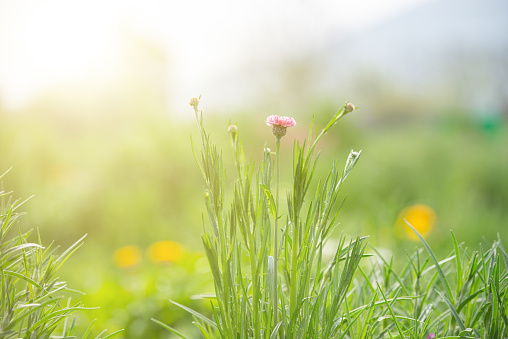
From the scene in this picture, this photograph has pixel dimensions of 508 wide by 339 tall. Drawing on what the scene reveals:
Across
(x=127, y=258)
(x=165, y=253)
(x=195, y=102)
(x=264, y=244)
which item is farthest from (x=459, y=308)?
(x=127, y=258)

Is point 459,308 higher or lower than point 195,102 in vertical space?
lower

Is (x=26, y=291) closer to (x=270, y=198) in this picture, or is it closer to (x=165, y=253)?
(x=270, y=198)

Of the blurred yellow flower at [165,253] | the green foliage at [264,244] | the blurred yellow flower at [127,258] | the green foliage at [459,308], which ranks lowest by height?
the blurred yellow flower at [127,258]

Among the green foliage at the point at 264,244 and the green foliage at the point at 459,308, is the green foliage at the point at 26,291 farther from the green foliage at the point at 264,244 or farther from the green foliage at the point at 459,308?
the green foliage at the point at 459,308

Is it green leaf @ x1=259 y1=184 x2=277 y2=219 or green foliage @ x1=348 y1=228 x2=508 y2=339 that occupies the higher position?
green leaf @ x1=259 y1=184 x2=277 y2=219

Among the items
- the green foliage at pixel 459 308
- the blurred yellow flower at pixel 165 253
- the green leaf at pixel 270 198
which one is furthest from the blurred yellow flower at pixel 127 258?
the green leaf at pixel 270 198

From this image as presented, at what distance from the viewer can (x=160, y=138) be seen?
12.8 feet

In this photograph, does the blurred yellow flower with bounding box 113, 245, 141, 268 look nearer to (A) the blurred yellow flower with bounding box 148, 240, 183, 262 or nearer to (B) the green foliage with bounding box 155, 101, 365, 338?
(A) the blurred yellow flower with bounding box 148, 240, 183, 262

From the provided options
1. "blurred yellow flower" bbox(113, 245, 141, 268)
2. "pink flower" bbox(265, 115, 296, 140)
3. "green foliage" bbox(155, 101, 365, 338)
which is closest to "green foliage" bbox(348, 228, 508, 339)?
"green foliage" bbox(155, 101, 365, 338)

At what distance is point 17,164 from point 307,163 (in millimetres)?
2738

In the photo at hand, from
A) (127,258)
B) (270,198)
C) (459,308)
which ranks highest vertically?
(270,198)

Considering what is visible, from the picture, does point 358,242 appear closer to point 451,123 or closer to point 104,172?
point 104,172

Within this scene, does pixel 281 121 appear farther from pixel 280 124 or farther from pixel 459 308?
pixel 459 308

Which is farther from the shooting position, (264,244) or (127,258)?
(127,258)
